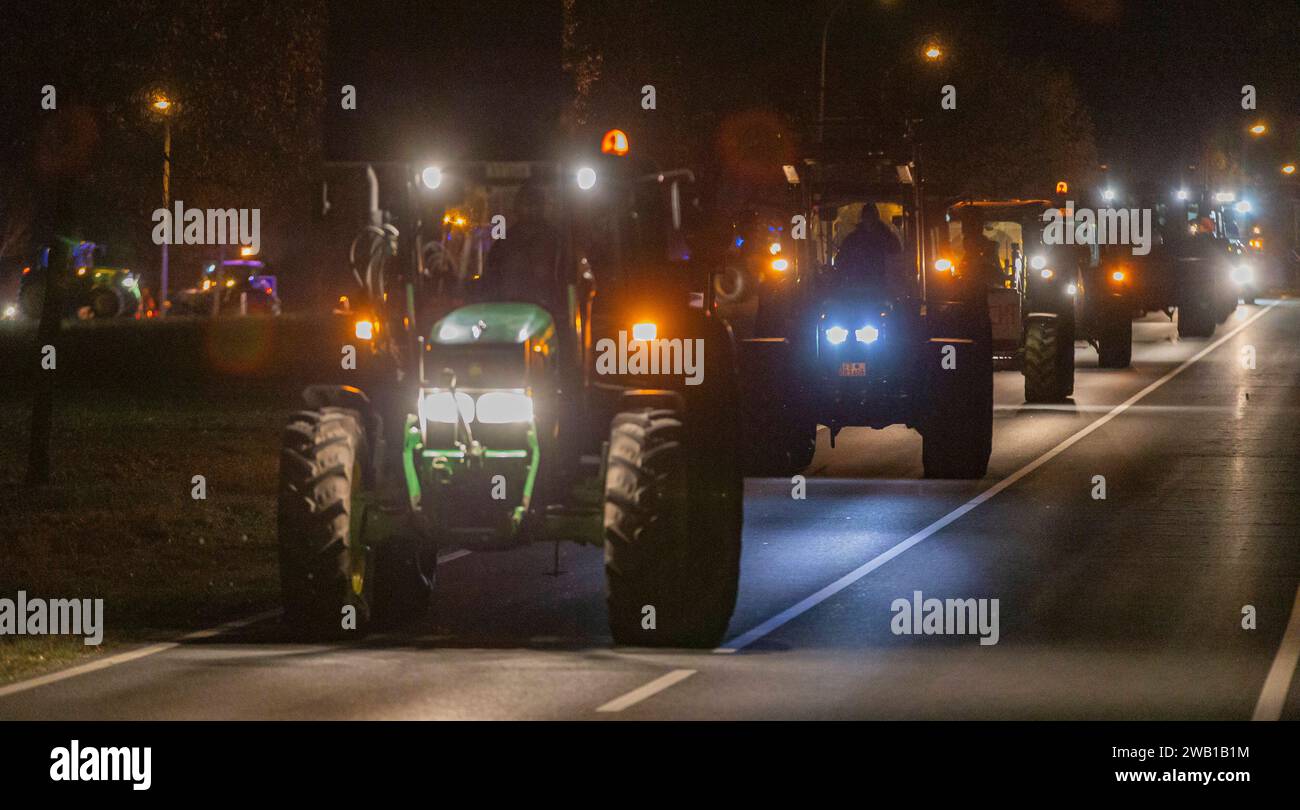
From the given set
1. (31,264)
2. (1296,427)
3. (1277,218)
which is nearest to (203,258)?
(31,264)

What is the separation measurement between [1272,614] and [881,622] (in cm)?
249

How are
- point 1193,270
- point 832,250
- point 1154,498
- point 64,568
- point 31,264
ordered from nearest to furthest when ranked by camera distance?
point 64,568, point 1154,498, point 832,250, point 1193,270, point 31,264

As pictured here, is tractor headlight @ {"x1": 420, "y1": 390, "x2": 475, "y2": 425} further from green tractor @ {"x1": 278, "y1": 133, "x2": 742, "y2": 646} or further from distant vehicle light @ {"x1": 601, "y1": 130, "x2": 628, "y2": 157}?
distant vehicle light @ {"x1": 601, "y1": 130, "x2": 628, "y2": 157}

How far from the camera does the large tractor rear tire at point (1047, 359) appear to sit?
3278 centimetres

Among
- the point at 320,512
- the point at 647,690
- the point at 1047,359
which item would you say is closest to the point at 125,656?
the point at 320,512

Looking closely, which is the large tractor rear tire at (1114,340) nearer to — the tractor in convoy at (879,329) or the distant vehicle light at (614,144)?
the tractor in convoy at (879,329)

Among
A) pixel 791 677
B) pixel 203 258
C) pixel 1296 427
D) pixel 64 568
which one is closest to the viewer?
pixel 791 677

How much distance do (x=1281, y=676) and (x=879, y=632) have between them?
258 centimetres

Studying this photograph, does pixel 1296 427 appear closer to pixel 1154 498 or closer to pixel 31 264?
pixel 1154 498

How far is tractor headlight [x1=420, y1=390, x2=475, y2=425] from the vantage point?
12.8 metres

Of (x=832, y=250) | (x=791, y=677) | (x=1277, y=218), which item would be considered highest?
(x=1277, y=218)

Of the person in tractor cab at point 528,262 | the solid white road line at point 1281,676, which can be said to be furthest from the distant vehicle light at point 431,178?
the solid white road line at point 1281,676

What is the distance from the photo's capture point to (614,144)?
1334 cm

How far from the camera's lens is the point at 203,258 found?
80.6 metres
